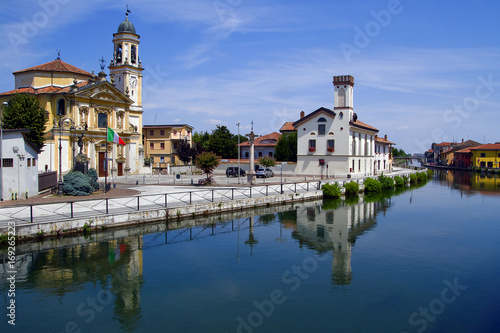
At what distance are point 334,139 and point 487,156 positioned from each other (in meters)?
57.3

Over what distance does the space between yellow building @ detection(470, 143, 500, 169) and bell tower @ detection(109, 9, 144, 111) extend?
248ft

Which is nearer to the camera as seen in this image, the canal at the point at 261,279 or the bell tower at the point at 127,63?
the canal at the point at 261,279

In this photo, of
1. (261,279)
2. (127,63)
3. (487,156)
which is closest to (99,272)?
(261,279)

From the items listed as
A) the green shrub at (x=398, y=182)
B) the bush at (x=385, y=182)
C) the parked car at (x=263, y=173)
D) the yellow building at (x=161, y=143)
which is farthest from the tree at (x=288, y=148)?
the yellow building at (x=161, y=143)

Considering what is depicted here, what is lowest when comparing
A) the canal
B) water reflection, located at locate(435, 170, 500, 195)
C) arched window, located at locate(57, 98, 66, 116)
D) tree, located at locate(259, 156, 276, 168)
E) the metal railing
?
the canal

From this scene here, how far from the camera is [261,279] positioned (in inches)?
548

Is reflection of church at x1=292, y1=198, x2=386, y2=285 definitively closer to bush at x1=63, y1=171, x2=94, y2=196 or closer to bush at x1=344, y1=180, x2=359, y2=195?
bush at x1=344, y1=180, x2=359, y2=195

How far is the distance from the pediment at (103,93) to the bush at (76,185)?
21.2 m

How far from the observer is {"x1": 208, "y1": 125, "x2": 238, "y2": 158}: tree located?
67.5 metres

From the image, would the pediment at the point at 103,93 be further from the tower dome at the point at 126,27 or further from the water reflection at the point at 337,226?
the water reflection at the point at 337,226

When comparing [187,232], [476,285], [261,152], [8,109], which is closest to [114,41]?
[8,109]

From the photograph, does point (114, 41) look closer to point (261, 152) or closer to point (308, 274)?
point (261, 152)

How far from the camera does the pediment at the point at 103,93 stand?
4634 centimetres

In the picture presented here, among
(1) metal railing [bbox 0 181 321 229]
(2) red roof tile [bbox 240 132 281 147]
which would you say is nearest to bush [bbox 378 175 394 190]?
(1) metal railing [bbox 0 181 321 229]
